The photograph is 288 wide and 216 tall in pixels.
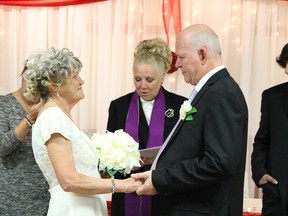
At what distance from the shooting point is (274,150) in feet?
8.49

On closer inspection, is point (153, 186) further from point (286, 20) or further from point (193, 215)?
point (286, 20)

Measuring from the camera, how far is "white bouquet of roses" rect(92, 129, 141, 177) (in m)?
2.10

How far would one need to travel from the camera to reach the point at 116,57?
4293 mm

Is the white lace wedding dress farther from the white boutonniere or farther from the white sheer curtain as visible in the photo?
the white sheer curtain

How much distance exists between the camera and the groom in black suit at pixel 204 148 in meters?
1.80

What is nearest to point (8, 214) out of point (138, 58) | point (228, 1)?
point (138, 58)

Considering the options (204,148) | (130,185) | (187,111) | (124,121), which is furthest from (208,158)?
(124,121)

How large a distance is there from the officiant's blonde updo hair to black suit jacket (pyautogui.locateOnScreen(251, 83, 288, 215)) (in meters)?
0.64

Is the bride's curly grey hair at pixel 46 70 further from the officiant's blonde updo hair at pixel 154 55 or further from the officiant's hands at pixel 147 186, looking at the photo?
the officiant's blonde updo hair at pixel 154 55

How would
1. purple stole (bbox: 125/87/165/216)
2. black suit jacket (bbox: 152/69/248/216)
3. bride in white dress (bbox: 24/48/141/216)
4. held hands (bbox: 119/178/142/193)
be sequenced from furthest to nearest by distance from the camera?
purple stole (bbox: 125/87/165/216), held hands (bbox: 119/178/142/193), bride in white dress (bbox: 24/48/141/216), black suit jacket (bbox: 152/69/248/216)

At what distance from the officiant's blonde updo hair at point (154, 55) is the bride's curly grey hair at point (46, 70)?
75cm

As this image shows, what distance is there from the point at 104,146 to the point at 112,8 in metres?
2.41

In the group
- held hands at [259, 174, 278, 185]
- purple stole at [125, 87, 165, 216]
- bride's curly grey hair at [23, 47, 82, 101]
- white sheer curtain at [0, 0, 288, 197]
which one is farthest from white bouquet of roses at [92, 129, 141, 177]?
white sheer curtain at [0, 0, 288, 197]

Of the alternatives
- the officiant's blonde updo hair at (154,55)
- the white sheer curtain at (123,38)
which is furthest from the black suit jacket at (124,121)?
the white sheer curtain at (123,38)
